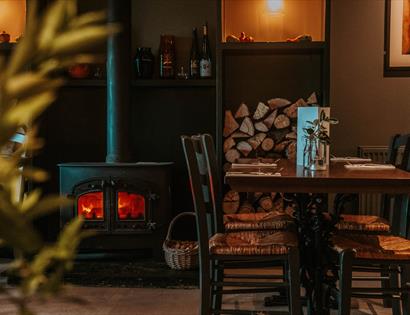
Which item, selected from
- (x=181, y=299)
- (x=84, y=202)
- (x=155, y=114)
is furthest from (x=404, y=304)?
(x=155, y=114)

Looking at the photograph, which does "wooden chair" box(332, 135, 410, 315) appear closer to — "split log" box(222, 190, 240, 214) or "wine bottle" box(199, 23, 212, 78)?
"split log" box(222, 190, 240, 214)

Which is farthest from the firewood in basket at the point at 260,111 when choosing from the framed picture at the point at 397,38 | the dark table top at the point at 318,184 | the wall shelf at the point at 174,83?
the dark table top at the point at 318,184

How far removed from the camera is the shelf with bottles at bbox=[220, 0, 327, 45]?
4.93m

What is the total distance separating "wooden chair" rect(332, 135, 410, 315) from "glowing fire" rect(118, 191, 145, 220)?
1.72 meters

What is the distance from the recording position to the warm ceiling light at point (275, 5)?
4.92m

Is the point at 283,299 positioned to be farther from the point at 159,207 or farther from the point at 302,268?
the point at 159,207

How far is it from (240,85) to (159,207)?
3.83ft

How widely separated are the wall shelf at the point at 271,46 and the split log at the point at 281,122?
487 millimetres

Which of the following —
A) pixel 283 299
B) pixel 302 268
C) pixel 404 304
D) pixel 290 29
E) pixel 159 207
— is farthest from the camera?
pixel 290 29

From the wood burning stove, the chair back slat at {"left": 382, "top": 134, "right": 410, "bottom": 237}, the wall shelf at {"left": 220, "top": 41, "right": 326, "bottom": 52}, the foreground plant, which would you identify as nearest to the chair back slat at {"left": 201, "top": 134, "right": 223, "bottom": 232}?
the chair back slat at {"left": 382, "top": 134, "right": 410, "bottom": 237}

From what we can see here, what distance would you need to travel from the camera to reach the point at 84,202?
180 inches

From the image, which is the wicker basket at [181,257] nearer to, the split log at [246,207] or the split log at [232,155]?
the split log at [246,207]

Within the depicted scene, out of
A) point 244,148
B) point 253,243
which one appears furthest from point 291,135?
point 253,243

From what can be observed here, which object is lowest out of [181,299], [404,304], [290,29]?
[181,299]
